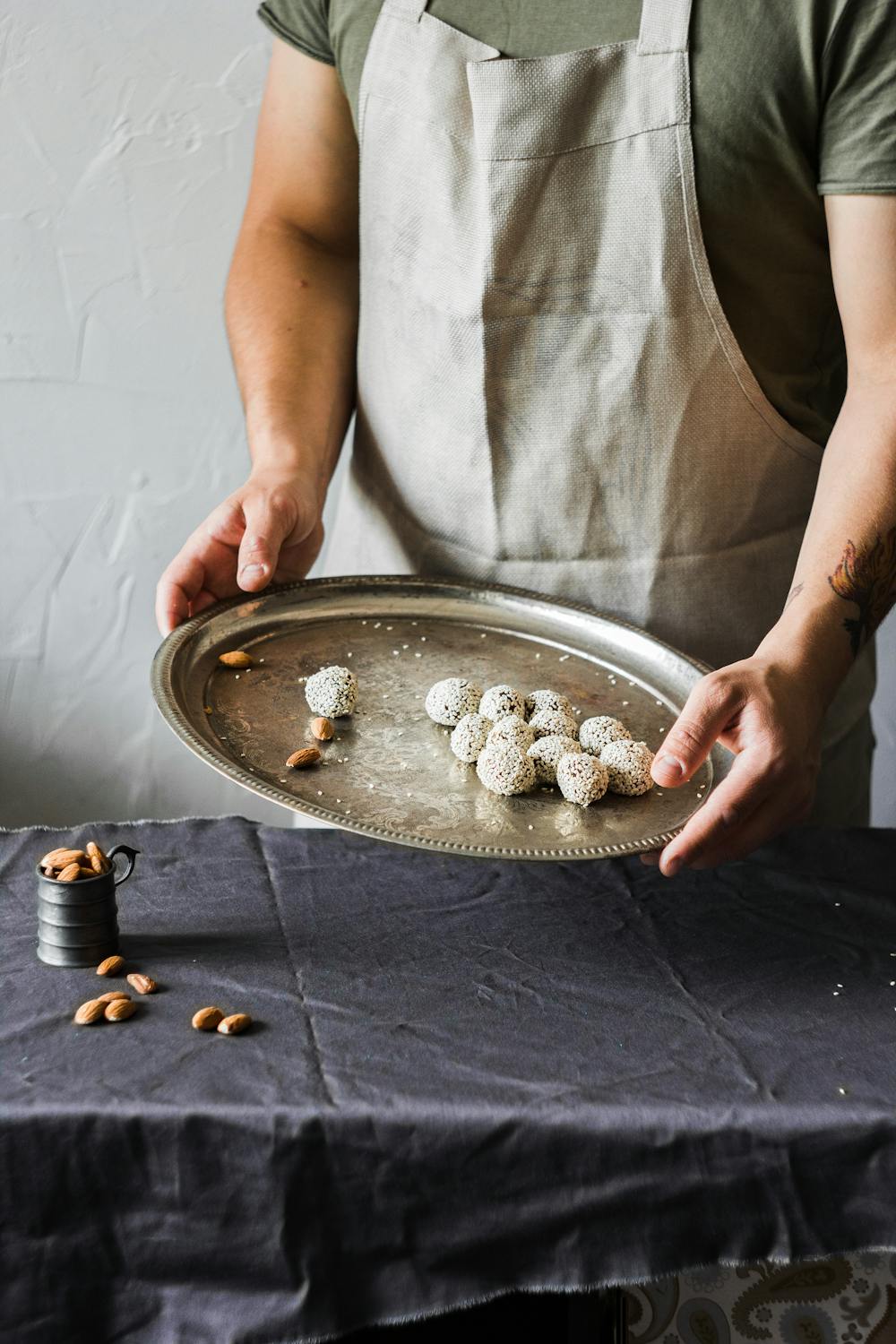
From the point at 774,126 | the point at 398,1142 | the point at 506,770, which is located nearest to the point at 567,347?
the point at 774,126

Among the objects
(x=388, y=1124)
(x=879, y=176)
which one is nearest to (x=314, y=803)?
(x=388, y=1124)

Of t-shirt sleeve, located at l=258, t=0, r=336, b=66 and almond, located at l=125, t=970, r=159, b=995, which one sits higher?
t-shirt sleeve, located at l=258, t=0, r=336, b=66

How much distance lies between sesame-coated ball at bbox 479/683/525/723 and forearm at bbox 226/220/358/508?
0.37m

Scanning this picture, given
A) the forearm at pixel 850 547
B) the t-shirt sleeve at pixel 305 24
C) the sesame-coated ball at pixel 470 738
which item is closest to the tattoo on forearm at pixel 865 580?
the forearm at pixel 850 547

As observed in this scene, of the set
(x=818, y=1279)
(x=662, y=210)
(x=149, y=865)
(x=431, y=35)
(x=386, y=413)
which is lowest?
(x=818, y=1279)

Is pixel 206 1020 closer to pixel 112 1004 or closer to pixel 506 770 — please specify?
pixel 112 1004

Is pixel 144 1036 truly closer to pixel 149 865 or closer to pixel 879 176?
pixel 149 865

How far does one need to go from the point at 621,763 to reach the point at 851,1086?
299mm

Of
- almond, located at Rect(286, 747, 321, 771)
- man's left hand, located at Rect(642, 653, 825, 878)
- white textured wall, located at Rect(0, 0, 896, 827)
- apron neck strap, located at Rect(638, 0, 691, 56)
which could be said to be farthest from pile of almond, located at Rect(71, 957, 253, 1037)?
white textured wall, located at Rect(0, 0, 896, 827)

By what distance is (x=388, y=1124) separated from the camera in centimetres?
79

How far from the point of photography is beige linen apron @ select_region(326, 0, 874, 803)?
1191 mm

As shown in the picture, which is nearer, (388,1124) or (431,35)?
(388,1124)

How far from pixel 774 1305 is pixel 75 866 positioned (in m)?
0.62

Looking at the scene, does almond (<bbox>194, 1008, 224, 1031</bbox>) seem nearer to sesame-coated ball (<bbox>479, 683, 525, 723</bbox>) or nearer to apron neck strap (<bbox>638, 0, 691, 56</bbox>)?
sesame-coated ball (<bbox>479, 683, 525, 723</bbox>)
